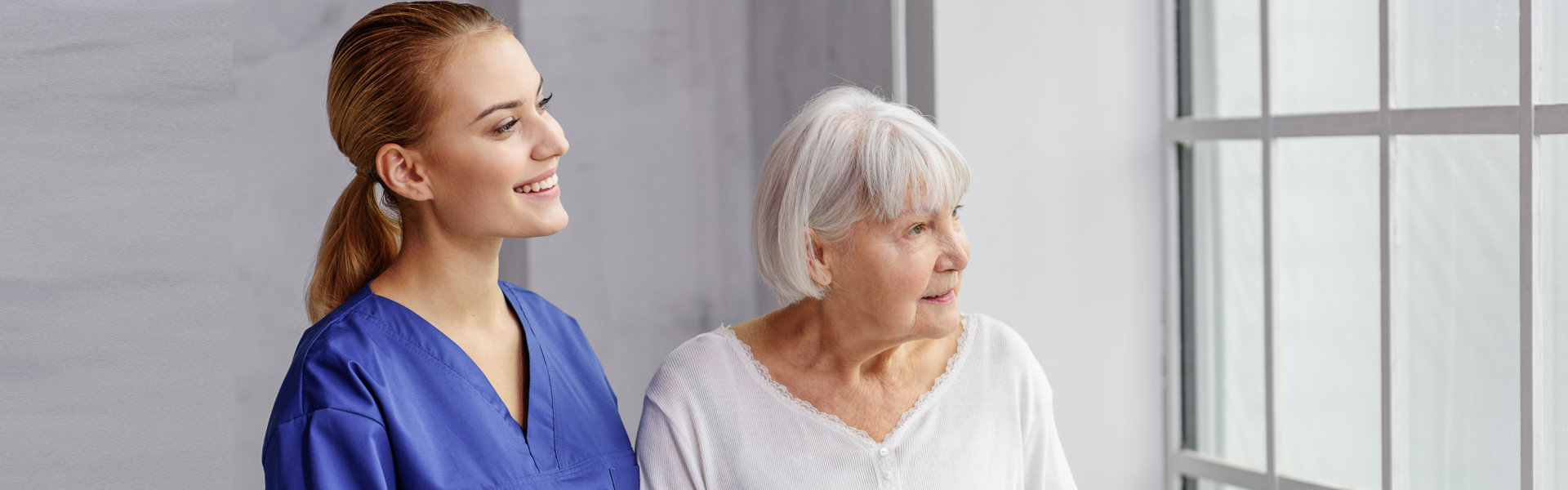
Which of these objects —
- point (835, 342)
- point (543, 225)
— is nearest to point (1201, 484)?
point (835, 342)

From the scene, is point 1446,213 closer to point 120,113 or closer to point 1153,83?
point 1153,83

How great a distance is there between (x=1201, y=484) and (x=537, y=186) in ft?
4.51

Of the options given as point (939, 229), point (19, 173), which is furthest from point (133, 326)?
point (939, 229)

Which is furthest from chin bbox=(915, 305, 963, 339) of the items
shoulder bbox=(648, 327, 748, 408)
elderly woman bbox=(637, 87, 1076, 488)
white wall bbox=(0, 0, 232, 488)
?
white wall bbox=(0, 0, 232, 488)

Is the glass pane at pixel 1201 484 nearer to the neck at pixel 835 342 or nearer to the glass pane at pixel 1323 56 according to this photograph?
the glass pane at pixel 1323 56

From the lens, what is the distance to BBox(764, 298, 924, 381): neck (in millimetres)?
1374

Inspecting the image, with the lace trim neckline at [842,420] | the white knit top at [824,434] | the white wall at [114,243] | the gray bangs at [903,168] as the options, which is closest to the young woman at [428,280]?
the white knit top at [824,434]

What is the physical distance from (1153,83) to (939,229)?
32.4 inches

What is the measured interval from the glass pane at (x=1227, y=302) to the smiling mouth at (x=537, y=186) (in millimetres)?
1191

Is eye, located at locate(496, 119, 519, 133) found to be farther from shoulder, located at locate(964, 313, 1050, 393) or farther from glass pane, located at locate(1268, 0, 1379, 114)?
glass pane, located at locate(1268, 0, 1379, 114)

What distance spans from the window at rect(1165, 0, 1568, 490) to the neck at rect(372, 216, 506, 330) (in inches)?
48.5

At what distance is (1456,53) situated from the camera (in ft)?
5.09

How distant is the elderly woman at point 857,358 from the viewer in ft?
4.33

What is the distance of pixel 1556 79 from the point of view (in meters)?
1.44
